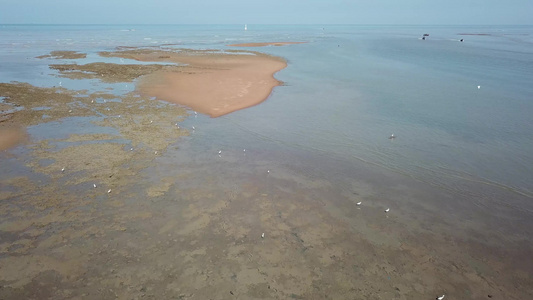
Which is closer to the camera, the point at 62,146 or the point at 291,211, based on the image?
the point at 291,211

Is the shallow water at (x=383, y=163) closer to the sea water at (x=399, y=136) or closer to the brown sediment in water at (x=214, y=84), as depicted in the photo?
the sea water at (x=399, y=136)

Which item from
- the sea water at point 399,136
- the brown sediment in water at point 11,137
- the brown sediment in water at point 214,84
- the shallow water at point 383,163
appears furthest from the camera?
the brown sediment in water at point 214,84

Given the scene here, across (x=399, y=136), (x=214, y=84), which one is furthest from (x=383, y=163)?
(x=214, y=84)

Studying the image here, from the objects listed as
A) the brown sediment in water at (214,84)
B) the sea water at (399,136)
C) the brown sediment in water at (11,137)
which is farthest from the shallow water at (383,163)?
the brown sediment in water at (214,84)

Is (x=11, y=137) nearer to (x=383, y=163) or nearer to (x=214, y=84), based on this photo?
(x=214, y=84)

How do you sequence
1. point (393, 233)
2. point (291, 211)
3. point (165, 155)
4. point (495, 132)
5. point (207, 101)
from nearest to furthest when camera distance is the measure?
point (393, 233), point (291, 211), point (165, 155), point (495, 132), point (207, 101)

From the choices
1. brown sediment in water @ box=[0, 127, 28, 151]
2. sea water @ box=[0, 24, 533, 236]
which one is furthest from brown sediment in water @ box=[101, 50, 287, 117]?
brown sediment in water @ box=[0, 127, 28, 151]

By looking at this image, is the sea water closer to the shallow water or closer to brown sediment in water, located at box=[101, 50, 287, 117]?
the shallow water

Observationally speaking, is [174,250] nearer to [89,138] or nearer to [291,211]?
[291,211]

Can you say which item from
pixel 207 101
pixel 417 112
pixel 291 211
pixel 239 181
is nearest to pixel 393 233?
pixel 291 211
